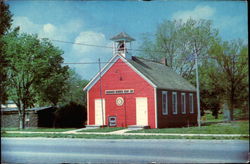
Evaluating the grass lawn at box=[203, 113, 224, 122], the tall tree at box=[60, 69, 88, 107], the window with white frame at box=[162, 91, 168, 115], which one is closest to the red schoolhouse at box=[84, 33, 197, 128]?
the window with white frame at box=[162, 91, 168, 115]

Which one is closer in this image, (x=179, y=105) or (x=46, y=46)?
(x=179, y=105)

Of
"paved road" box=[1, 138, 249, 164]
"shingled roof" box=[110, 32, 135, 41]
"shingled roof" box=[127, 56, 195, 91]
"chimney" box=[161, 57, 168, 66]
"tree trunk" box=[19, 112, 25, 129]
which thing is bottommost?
"paved road" box=[1, 138, 249, 164]

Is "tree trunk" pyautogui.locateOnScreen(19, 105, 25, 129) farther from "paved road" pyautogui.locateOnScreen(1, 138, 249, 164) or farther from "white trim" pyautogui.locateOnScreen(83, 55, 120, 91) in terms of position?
→ "white trim" pyautogui.locateOnScreen(83, 55, 120, 91)

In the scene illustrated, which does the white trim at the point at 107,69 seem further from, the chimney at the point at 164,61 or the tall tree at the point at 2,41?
the tall tree at the point at 2,41

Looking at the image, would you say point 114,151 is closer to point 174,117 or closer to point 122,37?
point 174,117

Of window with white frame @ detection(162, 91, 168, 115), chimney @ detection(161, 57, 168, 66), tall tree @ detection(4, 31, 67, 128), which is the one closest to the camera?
chimney @ detection(161, 57, 168, 66)

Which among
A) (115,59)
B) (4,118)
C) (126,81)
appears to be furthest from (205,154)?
(4,118)

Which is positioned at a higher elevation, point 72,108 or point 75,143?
point 72,108

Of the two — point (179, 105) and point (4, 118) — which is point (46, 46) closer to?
point (4, 118)
